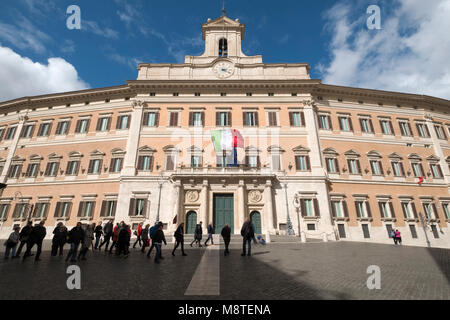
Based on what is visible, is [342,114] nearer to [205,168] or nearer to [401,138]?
[401,138]

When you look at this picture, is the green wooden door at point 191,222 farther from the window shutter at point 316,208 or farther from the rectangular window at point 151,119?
the window shutter at point 316,208

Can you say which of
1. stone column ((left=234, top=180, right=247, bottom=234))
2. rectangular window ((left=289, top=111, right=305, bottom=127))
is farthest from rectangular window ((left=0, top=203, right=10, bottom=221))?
rectangular window ((left=289, top=111, right=305, bottom=127))

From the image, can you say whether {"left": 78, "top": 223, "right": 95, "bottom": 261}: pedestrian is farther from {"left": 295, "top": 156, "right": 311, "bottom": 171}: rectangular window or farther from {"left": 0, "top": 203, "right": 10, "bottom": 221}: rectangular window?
{"left": 0, "top": 203, "right": 10, "bottom": 221}: rectangular window

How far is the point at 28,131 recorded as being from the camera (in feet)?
83.7

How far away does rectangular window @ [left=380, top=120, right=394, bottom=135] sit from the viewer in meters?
24.4

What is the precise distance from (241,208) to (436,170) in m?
21.6

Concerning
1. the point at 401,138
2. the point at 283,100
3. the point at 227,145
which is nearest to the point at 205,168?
the point at 227,145

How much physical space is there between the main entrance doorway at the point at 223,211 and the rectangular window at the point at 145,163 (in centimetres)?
716

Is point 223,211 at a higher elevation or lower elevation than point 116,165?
lower

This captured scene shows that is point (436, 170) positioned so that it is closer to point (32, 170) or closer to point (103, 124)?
point (103, 124)

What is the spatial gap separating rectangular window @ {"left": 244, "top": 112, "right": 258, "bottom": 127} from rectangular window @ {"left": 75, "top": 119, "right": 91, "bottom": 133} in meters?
17.6

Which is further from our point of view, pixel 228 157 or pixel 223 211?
pixel 228 157

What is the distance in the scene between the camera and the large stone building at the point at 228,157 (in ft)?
65.0

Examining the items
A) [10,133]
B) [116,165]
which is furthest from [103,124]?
[10,133]
